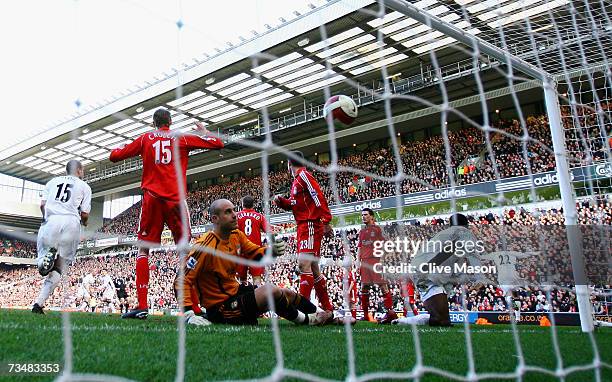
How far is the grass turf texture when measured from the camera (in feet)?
6.36

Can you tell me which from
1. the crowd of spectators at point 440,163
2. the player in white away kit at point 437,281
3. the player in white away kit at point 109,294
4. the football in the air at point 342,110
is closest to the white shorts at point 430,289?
the player in white away kit at point 437,281

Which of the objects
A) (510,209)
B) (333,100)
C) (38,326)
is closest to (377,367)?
(38,326)

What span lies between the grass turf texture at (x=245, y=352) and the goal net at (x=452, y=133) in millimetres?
206

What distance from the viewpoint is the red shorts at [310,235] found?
510 centimetres

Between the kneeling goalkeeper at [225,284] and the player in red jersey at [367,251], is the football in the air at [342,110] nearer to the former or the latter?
the kneeling goalkeeper at [225,284]

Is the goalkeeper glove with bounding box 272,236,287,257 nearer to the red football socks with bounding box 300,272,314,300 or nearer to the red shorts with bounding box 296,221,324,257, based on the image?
the red football socks with bounding box 300,272,314,300

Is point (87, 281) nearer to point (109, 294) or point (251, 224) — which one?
point (109, 294)

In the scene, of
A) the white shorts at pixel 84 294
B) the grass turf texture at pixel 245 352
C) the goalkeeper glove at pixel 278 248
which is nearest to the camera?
the grass turf texture at pixel 245 352

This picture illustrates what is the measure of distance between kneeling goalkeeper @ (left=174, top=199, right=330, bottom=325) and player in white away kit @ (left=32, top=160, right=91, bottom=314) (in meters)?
1.55

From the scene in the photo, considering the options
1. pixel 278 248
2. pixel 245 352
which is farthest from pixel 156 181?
pixel 245 352

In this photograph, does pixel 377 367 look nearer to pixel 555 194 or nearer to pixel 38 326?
pixel 38 326

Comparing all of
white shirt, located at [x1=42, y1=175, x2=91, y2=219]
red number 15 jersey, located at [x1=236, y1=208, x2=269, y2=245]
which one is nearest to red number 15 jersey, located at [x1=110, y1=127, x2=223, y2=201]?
white shirt, located at [x1=42, y1=175, x2=91, y2=219]

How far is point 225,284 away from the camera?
11.6ft

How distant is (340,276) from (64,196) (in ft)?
28.4
